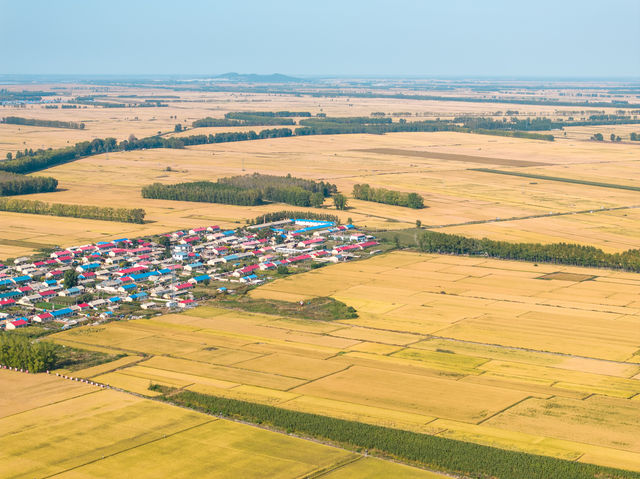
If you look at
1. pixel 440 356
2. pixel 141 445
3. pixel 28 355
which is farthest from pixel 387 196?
pixel 141 445

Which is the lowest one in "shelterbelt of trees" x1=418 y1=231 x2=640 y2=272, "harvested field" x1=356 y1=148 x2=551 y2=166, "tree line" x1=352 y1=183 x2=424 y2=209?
"shelterbelt of trees" x1=418 y1=231 x2=640 y2=272

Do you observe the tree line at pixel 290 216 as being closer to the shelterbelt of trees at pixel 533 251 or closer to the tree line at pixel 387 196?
the tree line at pixel 387 196

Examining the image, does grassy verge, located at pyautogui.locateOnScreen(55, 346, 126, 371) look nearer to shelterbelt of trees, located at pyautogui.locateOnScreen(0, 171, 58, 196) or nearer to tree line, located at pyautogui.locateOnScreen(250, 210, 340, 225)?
tree line, located at pyautogui.locateOnScreen(250, 210, 340, 225)

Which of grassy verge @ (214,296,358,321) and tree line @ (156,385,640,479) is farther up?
grassy verge @ (214,296,358,321)

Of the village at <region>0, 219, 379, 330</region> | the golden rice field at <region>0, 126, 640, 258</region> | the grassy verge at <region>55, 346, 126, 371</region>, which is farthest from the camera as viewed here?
the golden rice field at <region>0, 126, 640, 258</region>

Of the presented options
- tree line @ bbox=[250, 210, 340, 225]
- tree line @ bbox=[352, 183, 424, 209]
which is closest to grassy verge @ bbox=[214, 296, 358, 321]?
tree line @ bbox=[250, 210, 340, 225]

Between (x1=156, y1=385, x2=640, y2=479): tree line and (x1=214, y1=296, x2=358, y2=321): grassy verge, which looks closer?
(x1=156, y1=385, x2=640, y2=479): tree line
